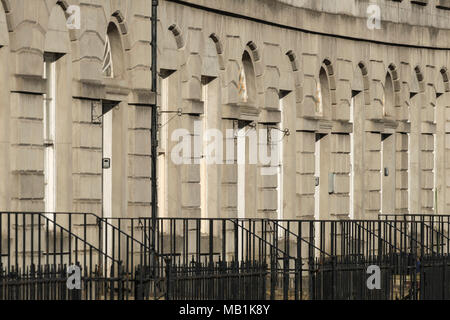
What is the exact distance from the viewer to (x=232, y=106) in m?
36.6

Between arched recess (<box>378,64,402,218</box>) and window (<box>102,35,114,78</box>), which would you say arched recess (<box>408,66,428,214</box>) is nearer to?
arched recess (<box>378,64,402,218</box>)

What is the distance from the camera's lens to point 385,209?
154 ft

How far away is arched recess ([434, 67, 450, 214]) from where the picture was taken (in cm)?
5041

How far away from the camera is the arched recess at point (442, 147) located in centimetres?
5041

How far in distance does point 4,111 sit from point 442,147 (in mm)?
24623

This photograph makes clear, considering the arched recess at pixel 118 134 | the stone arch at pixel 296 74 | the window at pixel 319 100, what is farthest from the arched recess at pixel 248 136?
the arched recess at pixel 118 134

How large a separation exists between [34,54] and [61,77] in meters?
1.35

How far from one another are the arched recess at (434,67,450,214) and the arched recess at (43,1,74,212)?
22007 mm

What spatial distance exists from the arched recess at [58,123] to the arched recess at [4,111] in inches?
64.9

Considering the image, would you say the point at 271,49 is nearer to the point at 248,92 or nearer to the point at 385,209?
the point at 248,92

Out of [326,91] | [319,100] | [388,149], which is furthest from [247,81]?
[388,149]

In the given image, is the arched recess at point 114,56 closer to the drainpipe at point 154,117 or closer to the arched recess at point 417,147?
the drainpipe at point 154,117

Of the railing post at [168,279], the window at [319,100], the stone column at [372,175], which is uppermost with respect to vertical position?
the window at [319,100]

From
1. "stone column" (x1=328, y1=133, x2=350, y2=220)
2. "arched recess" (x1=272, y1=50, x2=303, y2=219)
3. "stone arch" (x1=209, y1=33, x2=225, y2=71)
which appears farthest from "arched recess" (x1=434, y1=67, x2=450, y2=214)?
"stone arch" (x1=209, y1=33, x2=225, y2=71)
